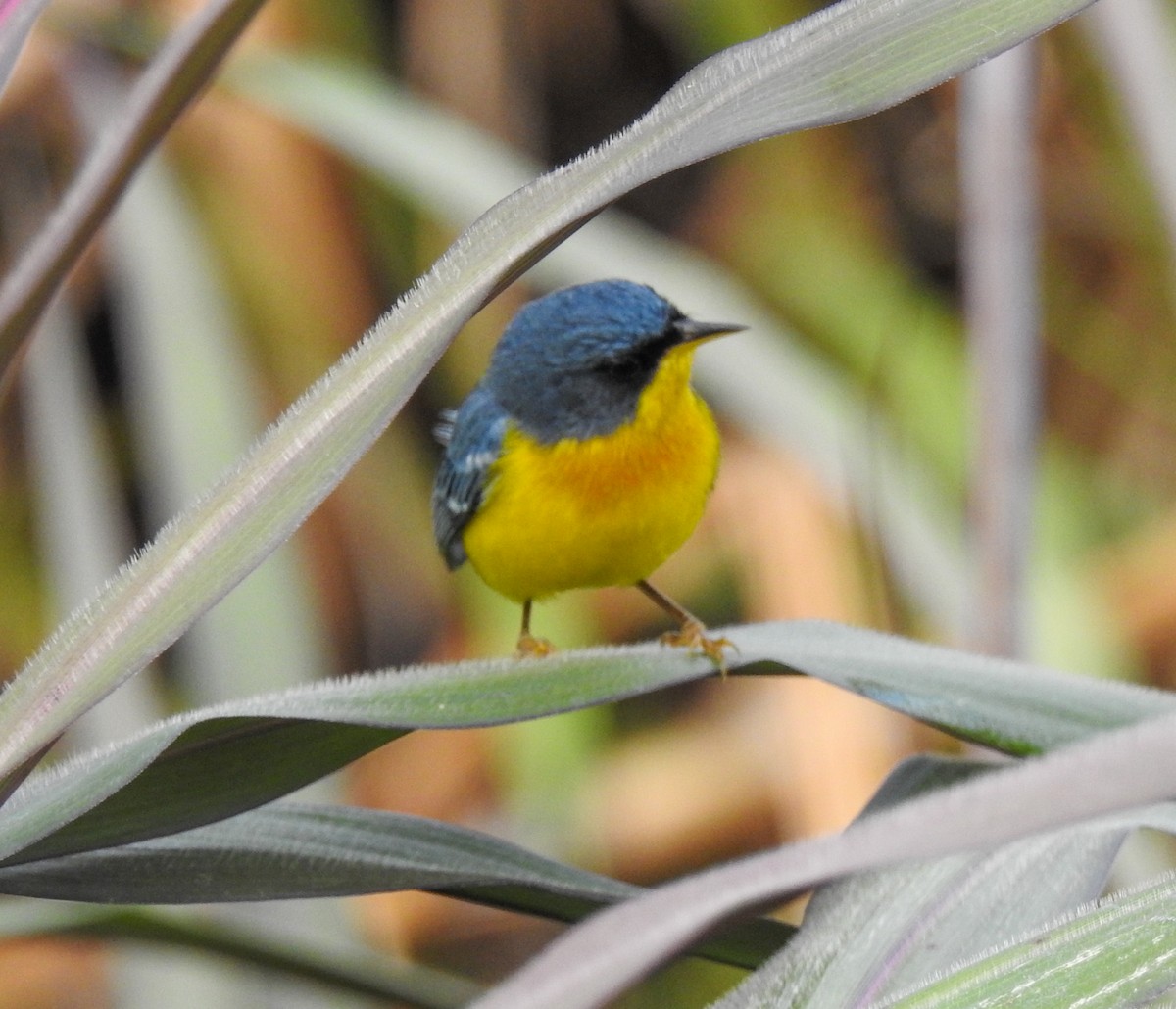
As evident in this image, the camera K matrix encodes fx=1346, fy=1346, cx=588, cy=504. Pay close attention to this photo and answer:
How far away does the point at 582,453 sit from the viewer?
48.1 inches

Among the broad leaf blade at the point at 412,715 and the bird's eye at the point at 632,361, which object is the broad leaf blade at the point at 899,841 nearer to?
the broad leaf blade at the point at 412,715

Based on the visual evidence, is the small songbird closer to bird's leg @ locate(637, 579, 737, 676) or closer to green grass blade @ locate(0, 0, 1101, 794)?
bird's leg @ locate(637, 579, 737, 676)

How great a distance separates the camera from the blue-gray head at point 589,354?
4.09ft

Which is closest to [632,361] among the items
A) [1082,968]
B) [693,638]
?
[693,638]

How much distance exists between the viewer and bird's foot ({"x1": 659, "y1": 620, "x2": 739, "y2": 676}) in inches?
25.5

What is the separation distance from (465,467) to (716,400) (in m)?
0.89

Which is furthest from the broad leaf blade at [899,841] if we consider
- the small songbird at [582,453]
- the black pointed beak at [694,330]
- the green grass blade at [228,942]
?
the black pointed beak at [694,330]

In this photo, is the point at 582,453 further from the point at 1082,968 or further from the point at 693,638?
the point at 1082,968

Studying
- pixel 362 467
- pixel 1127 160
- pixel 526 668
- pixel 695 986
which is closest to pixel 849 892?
pixel 526 668

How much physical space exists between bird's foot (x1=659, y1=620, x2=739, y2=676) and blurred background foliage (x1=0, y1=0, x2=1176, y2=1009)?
942 mm

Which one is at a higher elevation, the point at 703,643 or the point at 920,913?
the point at 703,643

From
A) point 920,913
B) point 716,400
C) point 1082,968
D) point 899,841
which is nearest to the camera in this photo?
point 899,841

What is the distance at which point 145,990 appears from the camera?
138 centimetres

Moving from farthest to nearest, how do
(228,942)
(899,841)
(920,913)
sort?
(228,942) < (920,913) < (899,841)
